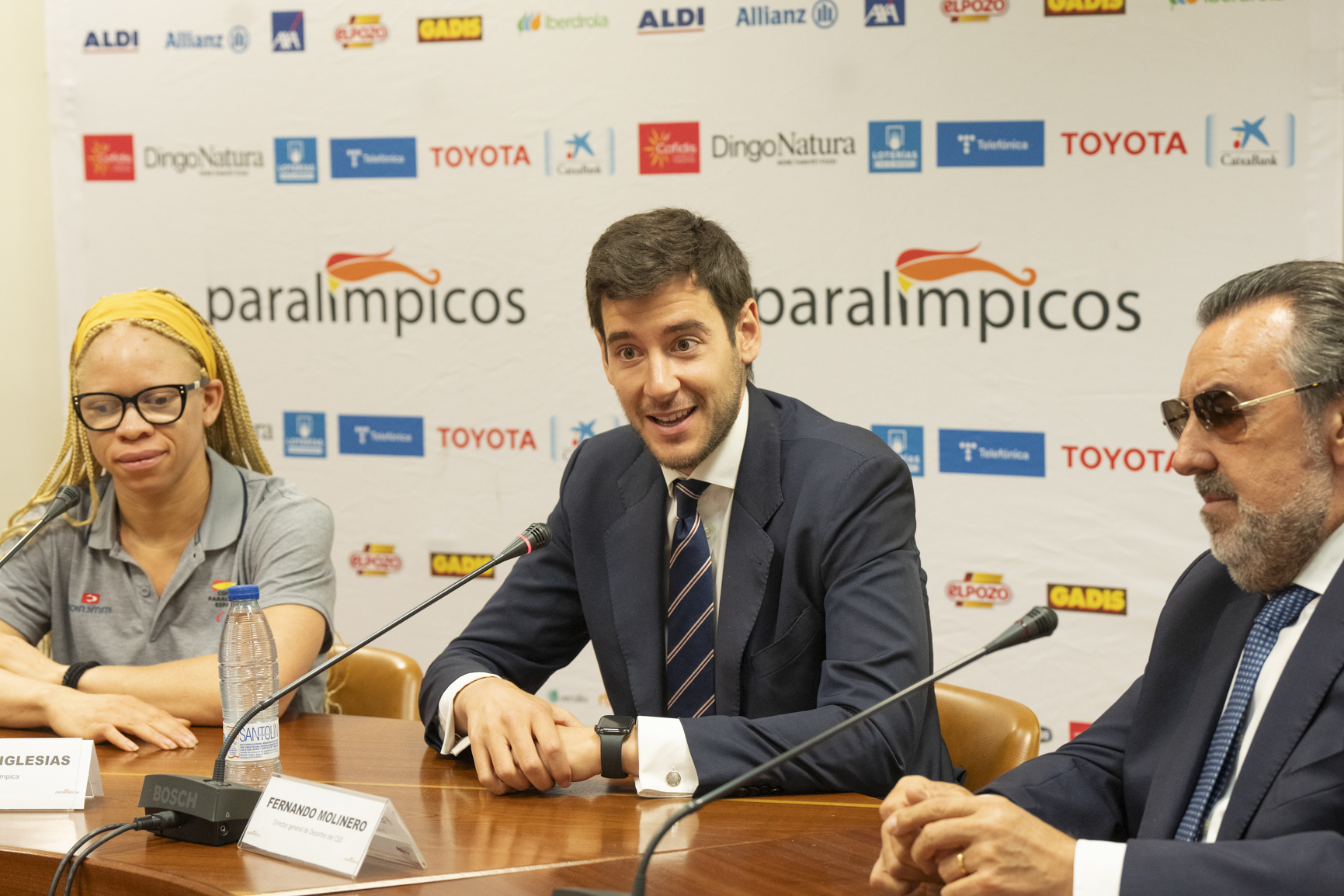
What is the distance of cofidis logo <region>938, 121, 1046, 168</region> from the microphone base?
251cm

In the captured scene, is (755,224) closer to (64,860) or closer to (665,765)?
(665,765)

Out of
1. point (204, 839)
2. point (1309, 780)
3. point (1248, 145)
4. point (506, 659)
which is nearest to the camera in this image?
point (1309, 780)

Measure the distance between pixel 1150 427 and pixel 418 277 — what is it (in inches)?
87.9

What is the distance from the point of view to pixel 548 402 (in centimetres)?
387

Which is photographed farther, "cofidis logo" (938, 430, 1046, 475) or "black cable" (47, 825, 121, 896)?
"cofidis logo" (938, 430, 1046, 475)

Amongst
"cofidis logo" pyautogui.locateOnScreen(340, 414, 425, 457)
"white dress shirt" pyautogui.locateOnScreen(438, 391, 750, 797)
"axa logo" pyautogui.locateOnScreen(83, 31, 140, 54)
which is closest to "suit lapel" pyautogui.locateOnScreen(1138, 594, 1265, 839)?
"white dress shirt" pyautogui.locateOnScreen(438, 391, 750, 797)

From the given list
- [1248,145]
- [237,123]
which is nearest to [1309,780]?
[1248,145]

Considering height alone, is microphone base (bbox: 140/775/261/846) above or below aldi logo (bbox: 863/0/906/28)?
below

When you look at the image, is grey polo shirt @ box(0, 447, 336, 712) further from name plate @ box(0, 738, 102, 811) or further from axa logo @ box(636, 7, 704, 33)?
axa logo @ box(636, 7, 704, 33)

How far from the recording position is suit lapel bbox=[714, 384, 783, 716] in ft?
6.80

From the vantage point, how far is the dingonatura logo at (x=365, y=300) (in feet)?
12.9

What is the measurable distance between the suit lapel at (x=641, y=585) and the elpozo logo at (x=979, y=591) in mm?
1527

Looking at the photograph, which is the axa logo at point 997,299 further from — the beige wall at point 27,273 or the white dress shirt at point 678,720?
the beige wall at point 27,273

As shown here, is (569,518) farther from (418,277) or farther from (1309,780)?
(418,277)
